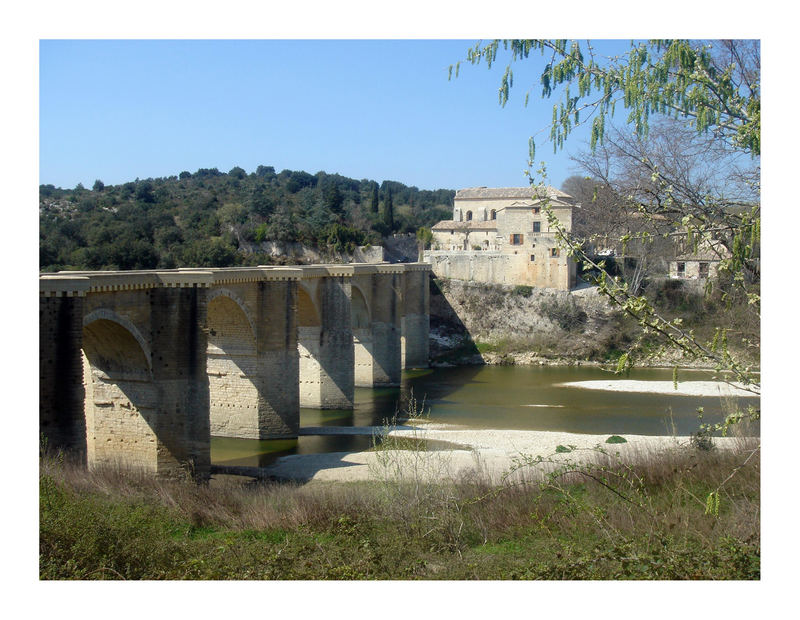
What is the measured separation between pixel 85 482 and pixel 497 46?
797cm

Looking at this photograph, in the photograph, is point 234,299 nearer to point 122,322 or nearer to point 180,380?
point 180,380

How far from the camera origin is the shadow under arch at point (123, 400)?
15.6 metres

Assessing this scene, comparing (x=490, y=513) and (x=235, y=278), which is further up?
(x=235, y=278)

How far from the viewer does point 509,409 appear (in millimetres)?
24500

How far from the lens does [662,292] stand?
34.1m

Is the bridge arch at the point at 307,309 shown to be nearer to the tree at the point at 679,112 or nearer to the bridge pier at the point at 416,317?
the bridge pier at the point at 416,317

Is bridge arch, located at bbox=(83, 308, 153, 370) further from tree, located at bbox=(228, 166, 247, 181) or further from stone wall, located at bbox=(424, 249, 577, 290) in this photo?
tree, located at bbox=(228, 166, 247, 181)

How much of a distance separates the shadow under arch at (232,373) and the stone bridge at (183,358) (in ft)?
0.10

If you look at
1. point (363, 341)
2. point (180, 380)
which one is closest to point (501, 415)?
point (363, 341)

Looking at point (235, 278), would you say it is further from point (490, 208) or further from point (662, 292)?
point (490, 208)

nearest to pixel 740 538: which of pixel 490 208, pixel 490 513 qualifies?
pixel 490 513

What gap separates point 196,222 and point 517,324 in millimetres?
18386

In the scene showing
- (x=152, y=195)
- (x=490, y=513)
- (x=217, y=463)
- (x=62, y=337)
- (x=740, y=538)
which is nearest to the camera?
(x=740, y=538)

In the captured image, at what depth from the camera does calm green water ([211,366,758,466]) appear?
20.1 m
